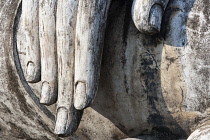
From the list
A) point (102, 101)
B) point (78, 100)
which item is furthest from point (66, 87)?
point (102, 101)

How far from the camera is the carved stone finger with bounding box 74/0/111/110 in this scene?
2.77ft

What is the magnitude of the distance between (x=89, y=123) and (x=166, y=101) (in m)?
0.24

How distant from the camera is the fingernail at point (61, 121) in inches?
34.5

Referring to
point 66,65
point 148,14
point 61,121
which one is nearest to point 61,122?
point 61,121

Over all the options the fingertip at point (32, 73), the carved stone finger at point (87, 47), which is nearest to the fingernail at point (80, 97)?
the carved stone finger at point (87, 47)

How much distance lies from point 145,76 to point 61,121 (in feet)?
0.67

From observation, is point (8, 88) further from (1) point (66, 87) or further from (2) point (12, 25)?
(1) point (66, 87)

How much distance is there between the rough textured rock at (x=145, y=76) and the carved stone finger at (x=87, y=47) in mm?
98

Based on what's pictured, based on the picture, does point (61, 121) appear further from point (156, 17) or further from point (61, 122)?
point (156, 17)

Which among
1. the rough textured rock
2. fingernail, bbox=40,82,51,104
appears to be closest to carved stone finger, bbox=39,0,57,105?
fingernail, bbox=40,82,51,104

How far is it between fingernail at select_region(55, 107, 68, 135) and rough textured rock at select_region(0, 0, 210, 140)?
14 centimetres

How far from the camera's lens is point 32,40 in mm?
941

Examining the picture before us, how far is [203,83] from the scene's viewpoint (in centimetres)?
86

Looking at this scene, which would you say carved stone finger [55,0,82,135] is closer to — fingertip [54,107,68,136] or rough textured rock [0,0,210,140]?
fingertip [54,107,68,136]
